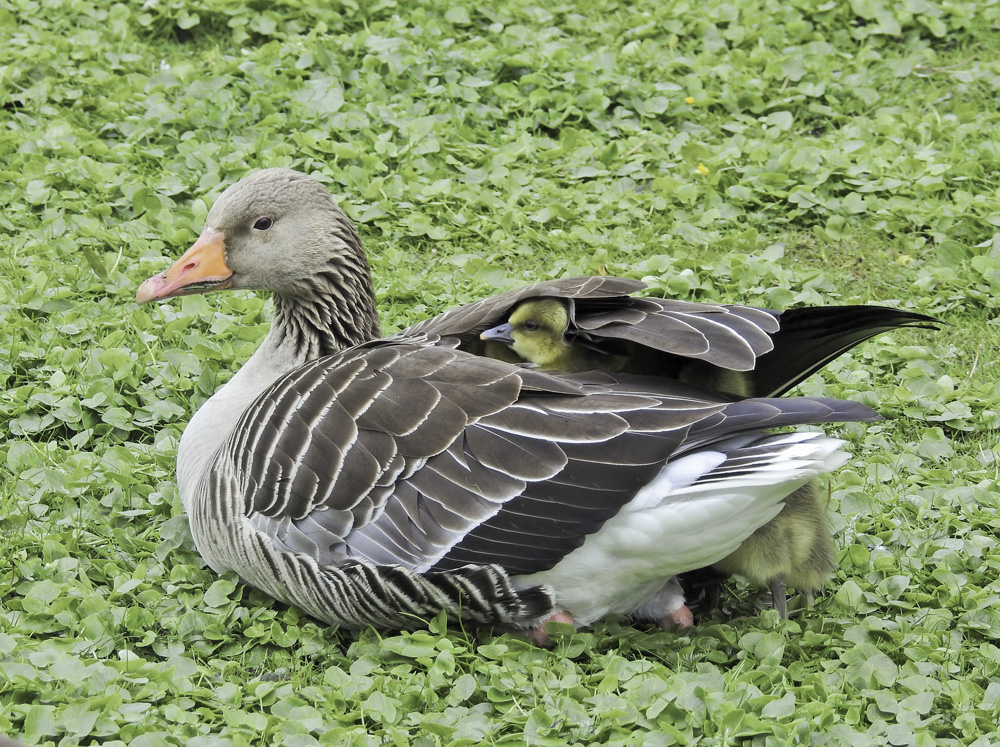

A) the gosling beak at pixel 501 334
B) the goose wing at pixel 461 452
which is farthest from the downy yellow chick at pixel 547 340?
the goose wing at pixel 461 452

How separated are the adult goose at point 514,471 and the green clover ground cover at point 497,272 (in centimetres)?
19

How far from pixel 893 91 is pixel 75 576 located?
5477mm

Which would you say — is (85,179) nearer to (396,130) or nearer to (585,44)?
(396,130)

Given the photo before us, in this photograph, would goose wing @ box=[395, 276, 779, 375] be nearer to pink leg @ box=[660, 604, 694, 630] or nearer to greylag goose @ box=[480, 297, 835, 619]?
greylag goose @ box=[480, 297, 835, 619]

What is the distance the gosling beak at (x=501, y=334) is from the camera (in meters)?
4.20

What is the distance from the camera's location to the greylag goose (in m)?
3.86

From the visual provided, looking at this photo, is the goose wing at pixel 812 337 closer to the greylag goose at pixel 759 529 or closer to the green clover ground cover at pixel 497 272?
the greylag goose at pixel 759 529

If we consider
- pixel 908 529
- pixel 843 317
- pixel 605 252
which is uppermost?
pixel 843 317

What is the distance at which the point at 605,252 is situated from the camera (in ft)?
19.6

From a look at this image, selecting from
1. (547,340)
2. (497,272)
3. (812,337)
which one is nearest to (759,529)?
(812,337)

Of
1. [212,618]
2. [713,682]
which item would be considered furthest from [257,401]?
[713,682]

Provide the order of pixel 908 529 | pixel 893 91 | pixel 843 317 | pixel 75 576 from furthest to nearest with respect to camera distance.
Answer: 1. pixel 893 91
2. pixel 908 529
3. pixel 75 576
4. pixel 843 317

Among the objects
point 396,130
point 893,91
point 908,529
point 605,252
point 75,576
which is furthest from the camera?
point 893,91

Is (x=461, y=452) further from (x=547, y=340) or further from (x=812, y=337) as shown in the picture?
(x=812, y=337)
